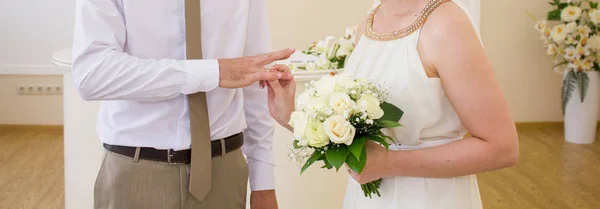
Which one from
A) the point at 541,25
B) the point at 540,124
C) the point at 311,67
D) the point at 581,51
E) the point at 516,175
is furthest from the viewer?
the point at 540,124

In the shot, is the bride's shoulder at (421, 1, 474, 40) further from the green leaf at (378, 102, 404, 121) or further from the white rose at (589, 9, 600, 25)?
the white rose at (589, 9, 600, 25)

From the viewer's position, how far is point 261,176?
220cm

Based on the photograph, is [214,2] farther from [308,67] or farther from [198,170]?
[308,67]

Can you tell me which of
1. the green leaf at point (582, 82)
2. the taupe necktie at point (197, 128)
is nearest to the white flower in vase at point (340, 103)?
the taupe necktie at point (197, 128)

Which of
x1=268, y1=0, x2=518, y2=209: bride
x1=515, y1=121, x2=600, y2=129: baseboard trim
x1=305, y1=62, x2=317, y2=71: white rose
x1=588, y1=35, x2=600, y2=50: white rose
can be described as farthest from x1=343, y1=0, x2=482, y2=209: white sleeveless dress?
x1=515, y1=121, x2=600, y2=129: baseboard trim

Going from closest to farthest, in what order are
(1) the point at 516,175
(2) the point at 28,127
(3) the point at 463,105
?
(3) the point at 463,105, (1) the point at 516,175, (2) the point at 28,127

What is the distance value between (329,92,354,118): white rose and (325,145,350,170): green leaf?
76 millimetres

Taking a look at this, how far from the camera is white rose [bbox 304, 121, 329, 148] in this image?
164cm

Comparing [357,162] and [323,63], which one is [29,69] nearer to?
[323,63]

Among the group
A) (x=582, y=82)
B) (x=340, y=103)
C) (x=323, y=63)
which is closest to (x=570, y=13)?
(x=582, y=82)

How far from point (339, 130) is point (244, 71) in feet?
1.09

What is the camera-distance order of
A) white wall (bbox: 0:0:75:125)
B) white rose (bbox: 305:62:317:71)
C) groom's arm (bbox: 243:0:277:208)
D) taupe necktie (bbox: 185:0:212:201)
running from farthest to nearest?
1. white wall (bbox: 0:0:75:125)
2. white rose (bbox: 305:62:317:71)
3. groom's arm (bbox: 243:0:277:208)
4. taupe necktie (bbox: 185:0:212:201)

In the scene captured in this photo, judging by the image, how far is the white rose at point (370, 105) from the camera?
1.66 meters

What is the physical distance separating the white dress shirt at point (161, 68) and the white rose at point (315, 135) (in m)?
0.28
